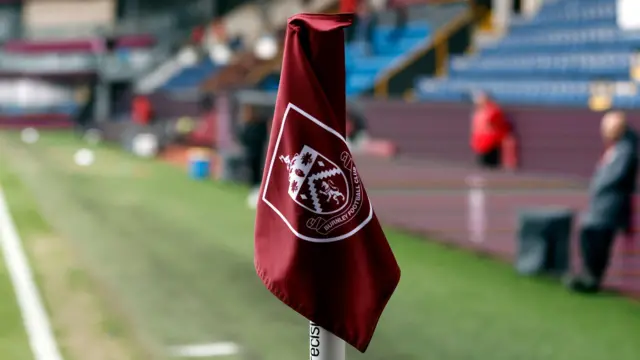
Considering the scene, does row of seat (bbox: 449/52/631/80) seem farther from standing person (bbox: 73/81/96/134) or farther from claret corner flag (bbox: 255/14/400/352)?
standing person (bbox: 73/81/96/134)

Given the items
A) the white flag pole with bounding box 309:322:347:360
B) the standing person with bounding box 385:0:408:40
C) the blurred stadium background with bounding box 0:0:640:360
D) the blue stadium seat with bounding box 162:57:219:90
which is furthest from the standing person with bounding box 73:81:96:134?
the white flag pole with bounding box 309:322:347:360

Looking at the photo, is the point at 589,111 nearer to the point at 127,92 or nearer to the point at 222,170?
the point at 222,170

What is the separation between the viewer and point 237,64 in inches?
1683

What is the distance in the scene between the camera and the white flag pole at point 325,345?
13.2ft

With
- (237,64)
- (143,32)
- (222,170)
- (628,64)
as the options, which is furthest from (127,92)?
(628,64)

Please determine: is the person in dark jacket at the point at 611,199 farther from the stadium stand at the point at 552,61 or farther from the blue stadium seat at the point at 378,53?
the blue stadium seat at the point at 378,53

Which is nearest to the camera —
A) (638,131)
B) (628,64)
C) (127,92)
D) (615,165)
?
(615,165)

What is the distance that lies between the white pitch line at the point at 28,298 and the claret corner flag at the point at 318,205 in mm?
5149

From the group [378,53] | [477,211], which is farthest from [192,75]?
[477,211]

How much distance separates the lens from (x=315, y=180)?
382cm

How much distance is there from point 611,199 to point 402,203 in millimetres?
5793

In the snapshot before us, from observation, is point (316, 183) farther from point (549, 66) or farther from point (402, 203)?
point (549, 66)

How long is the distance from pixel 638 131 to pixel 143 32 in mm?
48115

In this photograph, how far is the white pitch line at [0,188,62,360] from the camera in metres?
8.92
